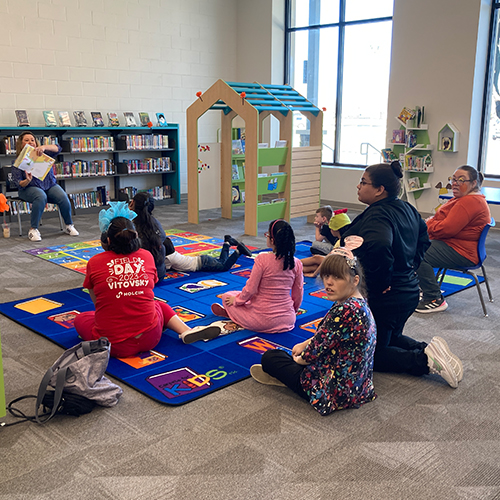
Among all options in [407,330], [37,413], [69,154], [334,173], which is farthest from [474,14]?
[37,413]

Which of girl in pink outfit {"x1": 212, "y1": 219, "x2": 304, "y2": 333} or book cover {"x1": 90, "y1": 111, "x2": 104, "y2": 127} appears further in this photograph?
book cover {"x1": 90, "y1": 111, "x2": 104, "y2": 127}

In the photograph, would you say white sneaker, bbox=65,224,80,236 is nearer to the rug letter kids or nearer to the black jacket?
the rug letter kids

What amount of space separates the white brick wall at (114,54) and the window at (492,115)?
487 cm

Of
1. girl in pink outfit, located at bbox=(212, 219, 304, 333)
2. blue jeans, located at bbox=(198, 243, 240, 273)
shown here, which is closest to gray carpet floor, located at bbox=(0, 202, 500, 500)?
girl in pink outfit, located at bbox=(212, 219, 304, 333)

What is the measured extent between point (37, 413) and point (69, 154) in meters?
6.54

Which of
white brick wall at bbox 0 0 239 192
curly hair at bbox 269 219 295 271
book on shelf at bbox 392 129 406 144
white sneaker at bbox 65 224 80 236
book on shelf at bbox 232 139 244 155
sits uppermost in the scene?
white brick wall at bbox 0 0 239 192

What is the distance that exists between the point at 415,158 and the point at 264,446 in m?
6.40

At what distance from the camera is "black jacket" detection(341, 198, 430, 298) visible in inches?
114

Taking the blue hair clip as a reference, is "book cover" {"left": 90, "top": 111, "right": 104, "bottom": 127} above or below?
above

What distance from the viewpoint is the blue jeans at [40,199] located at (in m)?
6.72

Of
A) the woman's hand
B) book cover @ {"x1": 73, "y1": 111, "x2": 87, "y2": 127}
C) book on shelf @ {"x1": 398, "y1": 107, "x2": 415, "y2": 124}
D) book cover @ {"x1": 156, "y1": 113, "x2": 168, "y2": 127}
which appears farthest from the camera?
book cover @ {"x1": 156, "y1": 113, "x2": 168, "y2": 127}

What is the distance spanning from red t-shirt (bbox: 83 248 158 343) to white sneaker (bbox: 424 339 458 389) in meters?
1.60

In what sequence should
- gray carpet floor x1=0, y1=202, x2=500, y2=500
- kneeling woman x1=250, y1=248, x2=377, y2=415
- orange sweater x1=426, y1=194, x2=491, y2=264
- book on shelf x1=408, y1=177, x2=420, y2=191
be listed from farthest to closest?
book on shelf x1=408, y1=177, x2=420, y2=191
orange sweater x1=426, y1=194, x2=491, y2=264
kneeling woman x1=250, y1=248, x2=377, y2=415
gray carpet floor x1=0, y1=202, x2=500, y2=500

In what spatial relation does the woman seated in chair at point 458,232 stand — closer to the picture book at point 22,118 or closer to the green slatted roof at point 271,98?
the green slatted roof at point 271,98
